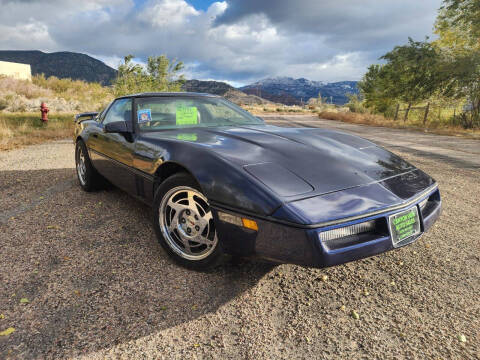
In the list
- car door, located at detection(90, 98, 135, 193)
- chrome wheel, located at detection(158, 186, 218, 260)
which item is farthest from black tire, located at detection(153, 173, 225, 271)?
car door, located at detection(90, 98, 135, 193)

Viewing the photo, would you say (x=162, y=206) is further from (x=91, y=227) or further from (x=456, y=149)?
(x=456, y=149)

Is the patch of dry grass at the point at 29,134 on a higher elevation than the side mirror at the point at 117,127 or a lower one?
lower

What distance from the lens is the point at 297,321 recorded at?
1.68 meters

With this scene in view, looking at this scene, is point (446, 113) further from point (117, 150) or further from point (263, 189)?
point (263, 189)


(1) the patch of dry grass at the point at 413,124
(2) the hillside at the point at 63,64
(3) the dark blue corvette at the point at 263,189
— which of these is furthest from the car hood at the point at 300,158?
(2) the hillside at the point at 63,64

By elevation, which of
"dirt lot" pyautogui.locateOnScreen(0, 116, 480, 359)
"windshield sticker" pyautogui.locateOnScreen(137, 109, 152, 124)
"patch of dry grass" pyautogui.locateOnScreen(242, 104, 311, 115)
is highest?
"patch of dry grass" pyautogui.locateOnScreen(242, 104, 311, 115)

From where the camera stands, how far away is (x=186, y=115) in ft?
9.85

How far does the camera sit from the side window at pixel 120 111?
10.3 ft

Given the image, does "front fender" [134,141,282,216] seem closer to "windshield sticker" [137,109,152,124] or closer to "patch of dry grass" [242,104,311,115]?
"windshield sticker" [137,109,152,124]

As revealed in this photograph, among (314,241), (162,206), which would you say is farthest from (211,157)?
(314,241)

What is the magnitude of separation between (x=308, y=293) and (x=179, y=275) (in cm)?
86

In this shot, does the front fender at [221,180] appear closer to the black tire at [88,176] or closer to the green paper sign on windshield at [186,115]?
the green paper sign on windshield at [186,115]

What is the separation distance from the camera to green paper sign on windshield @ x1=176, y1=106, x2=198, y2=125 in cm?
293

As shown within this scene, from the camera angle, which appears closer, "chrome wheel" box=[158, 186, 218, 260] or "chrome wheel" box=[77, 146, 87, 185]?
"chrome wheel" box=[158, 186, 218, 260]
